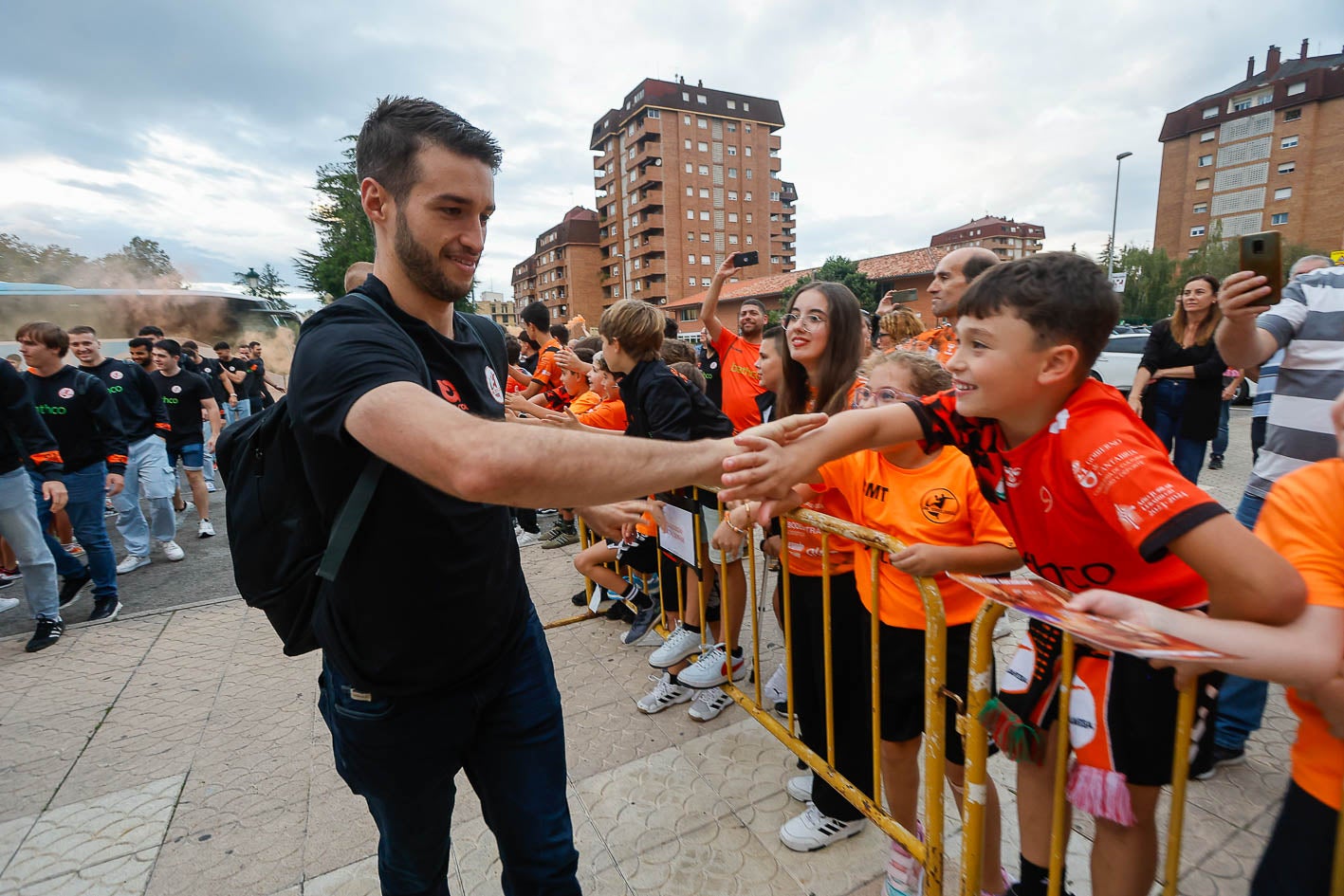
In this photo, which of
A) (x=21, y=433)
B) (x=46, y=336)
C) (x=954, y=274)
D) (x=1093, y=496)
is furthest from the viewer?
(x=46, y=336)

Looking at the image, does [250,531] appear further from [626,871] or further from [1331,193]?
[1331,193]

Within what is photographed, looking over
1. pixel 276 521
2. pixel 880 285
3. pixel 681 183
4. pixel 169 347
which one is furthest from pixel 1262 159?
pixel 276 521

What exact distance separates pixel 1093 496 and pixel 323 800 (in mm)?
3237

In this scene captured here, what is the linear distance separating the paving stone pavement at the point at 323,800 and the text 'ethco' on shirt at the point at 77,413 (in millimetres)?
2030

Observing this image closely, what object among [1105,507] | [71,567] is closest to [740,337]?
[1105,507]

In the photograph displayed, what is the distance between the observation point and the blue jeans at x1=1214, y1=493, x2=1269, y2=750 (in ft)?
8.45

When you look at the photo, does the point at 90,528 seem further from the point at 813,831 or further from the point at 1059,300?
the point at 1059,300

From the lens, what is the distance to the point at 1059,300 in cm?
143

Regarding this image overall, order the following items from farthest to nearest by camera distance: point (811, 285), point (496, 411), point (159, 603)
→ point (159, 603) → point (811, 285) → point (496, 411)

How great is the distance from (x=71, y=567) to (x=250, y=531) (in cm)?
600

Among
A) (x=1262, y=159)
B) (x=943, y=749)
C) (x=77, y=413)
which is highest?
(x=1262, y=159)

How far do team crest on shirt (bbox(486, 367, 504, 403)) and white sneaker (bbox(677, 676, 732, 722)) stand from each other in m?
2.11

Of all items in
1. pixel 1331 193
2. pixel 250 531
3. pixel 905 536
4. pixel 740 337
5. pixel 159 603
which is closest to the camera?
pixel 250 531

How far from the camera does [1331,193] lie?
4834cm
